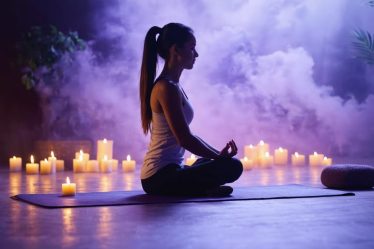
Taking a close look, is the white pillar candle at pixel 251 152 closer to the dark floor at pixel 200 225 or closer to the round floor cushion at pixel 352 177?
the round floor cushion at pixel 352 177

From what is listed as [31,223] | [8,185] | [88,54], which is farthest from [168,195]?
[88,54]

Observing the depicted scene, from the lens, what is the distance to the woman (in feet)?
9.73

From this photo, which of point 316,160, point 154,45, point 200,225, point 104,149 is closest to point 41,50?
point 104,149

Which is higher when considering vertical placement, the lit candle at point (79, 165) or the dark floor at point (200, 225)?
the lit candle at point (79, 165)

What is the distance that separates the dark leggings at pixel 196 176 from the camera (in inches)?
119

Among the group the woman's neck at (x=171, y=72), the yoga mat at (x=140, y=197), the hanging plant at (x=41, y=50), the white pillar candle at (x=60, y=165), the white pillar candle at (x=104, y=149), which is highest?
the hanging plant at (x=41, y=50)

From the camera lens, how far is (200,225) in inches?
86.0

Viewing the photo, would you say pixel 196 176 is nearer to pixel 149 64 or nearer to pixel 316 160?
pixel 149 64

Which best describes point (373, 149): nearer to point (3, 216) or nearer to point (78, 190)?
point (78, 190)

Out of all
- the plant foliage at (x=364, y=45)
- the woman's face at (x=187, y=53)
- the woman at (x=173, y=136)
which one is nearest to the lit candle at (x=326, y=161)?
the plant foliage at (x=364, y=45)

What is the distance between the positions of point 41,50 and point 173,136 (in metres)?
2.72

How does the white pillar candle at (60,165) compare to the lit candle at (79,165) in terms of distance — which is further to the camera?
the white pillar candle at (60,165)

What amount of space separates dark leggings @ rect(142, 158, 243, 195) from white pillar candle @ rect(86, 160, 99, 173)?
2.05 m

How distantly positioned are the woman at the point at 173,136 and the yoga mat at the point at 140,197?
77 millimetres
